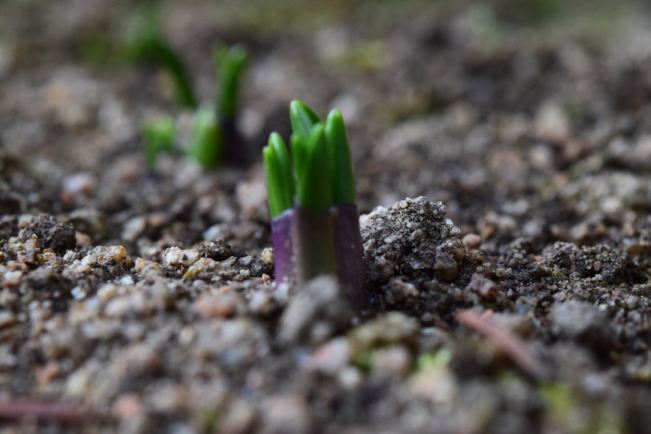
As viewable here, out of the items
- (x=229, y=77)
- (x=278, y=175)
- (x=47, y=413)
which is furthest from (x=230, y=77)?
(x=47, y=413)

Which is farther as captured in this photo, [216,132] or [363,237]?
[216,132]

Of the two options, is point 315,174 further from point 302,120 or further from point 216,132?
point 216,132

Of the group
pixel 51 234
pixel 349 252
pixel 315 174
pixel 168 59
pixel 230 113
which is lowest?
pixel 349 252

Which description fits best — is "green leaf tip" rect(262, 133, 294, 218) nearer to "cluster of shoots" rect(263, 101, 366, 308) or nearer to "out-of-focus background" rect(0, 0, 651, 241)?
"cluster of shoots" rect(263, 101, 366, 308)

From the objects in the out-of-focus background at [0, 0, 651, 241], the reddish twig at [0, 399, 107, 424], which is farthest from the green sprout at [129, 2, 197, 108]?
the reddish twig at [0, 399, 107, 424]

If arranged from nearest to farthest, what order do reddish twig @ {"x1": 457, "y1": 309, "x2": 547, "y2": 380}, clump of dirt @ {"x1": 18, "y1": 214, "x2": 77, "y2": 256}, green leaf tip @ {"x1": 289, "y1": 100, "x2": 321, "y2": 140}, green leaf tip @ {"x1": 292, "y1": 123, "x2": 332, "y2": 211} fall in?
reddish twig @ {"x1": 457, "y1": 309, "x2": 547, "y2": 380}, green leaf tip @ {"x1": 292, "y1": 123, "x2": 332, "y2": 211}, green leaf tip @ {"x1": 289, "y1": 100, "x2": 321, "y2": 140}, clump of dirt @ {"x1": 18, "y1": 214, "x2": 77, "y2": 256}

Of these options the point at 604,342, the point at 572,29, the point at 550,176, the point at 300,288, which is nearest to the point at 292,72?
the point at 550,176
